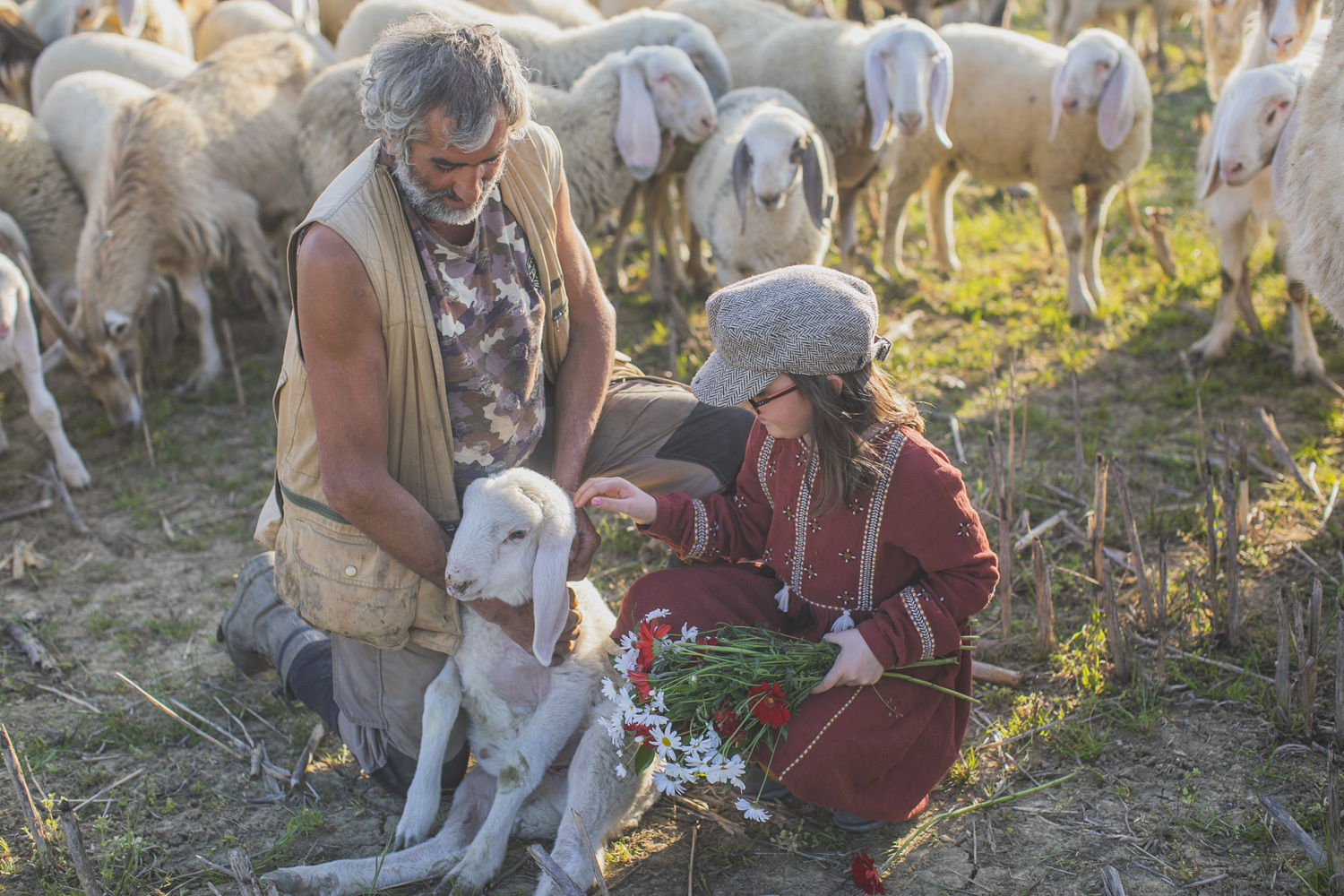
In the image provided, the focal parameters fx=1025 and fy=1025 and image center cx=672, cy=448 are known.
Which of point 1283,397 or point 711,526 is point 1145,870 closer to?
point 711,526

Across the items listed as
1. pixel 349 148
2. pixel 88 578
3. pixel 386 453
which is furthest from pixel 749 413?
pixel 349 148

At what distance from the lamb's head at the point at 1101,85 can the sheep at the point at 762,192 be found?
53.1 inches

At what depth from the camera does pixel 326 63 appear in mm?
6574

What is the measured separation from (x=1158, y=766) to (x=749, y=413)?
1.37 metres

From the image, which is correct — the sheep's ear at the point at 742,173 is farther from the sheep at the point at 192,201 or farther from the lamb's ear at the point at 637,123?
the sheep at the point at 192,201

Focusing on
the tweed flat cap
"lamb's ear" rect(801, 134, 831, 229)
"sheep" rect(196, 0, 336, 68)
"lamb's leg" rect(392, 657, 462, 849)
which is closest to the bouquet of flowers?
"lamb's leg" rect(392, 657, 462, 849)

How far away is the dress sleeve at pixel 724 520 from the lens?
2.47m

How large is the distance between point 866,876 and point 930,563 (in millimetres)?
680

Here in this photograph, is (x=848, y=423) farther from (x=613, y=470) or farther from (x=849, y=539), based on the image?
(x=613, y=470)

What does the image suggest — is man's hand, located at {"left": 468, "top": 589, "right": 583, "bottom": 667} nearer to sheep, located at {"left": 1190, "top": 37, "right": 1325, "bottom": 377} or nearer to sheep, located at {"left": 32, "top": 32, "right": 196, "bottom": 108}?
sheep, located at {"left": 1190, "top": 37, "right": 1325, "bottom": 377}

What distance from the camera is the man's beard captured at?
2242 millimetres

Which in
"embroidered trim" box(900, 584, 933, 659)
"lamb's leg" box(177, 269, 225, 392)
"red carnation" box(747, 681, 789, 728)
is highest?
"embroidered trim" box(900, 584, 933, 659)

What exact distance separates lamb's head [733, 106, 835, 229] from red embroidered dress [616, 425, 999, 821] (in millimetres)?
2421

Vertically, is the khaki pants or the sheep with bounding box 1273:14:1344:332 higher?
the sheep with bounding box 1273:14:1344:332
